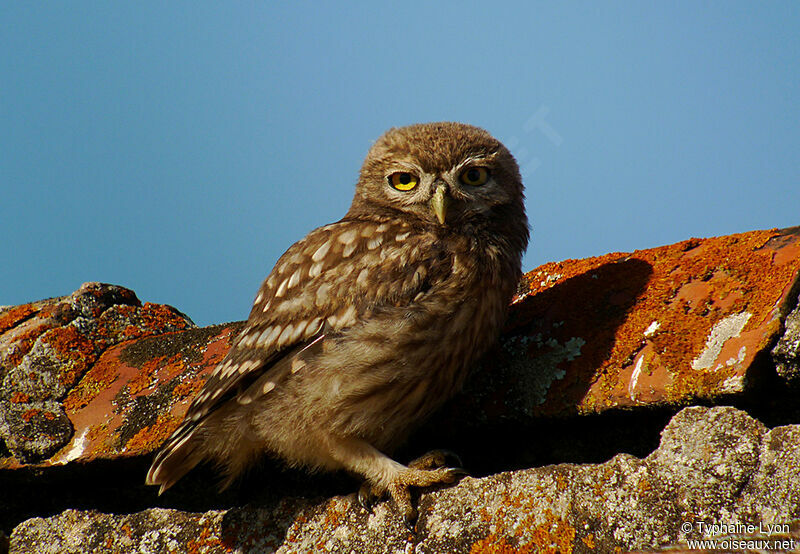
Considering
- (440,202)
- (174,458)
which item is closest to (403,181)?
(440,202)

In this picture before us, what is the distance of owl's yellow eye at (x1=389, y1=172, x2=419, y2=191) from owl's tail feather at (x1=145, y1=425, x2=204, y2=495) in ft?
4.71

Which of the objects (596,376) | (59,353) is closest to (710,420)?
(596,376)

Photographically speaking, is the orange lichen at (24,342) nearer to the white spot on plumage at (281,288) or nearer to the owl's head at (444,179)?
the white spot on plumage at (281,288)

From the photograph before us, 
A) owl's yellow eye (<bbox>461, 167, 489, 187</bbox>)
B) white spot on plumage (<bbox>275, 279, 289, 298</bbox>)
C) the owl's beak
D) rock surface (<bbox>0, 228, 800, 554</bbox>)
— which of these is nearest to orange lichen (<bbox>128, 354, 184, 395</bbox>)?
rock surface (<bbox>0, 228, 800, 554</bbox>)

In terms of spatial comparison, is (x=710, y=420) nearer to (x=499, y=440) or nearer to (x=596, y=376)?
(x=596, y=376)

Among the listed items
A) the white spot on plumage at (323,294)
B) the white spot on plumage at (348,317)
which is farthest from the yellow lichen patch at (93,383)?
the white spot on plumage at (348,317)

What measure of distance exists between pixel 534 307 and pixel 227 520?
1.51m

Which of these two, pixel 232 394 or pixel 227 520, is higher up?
pixel 232 394

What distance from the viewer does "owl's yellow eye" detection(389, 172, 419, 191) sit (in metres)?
3.34

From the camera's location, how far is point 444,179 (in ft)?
10.5

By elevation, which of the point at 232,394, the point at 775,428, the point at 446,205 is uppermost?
the point at 446,205

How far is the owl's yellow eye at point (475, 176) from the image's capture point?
326cm

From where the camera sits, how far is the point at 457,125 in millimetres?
3613

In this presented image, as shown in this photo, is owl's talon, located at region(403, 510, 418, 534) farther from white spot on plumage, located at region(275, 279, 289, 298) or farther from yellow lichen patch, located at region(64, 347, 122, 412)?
yellow lichen patch, located at region(64, 347, 122, 412)
